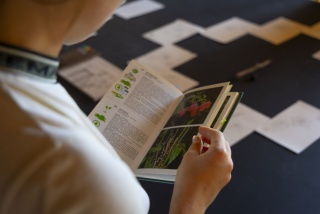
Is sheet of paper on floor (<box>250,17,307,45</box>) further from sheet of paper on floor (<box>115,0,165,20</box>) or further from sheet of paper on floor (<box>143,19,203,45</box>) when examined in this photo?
sheet of paper on floor (<box>115,0,165,20</box>)

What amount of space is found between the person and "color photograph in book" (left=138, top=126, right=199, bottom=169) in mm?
313

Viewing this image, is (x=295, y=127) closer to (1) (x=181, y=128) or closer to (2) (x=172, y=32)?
(1) (x=181, y=128)

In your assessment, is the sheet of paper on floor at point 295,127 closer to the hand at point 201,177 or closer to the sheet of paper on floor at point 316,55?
the sheet of paper on floor at point 316,55

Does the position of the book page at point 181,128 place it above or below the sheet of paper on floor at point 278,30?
above

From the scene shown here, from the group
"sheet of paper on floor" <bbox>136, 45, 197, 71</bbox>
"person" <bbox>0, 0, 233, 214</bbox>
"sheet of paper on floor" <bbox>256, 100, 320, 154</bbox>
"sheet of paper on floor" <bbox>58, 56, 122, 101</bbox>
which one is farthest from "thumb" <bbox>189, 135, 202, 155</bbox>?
"sheet of paper on floor" <bbox>136, 45, 197, 71</bbox>

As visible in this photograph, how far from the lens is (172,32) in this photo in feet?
6.36

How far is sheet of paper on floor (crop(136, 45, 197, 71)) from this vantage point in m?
1.69

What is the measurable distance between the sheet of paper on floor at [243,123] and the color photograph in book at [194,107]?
33cm

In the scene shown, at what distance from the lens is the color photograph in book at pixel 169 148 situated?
2.81 feet

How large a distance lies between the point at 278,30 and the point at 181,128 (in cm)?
114

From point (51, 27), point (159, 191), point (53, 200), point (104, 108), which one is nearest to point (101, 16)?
point (51, 27)

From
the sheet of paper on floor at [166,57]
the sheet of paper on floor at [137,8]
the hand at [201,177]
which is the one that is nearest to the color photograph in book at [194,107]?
the hand at [201,177]

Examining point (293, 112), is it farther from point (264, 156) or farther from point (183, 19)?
point (183, 19)

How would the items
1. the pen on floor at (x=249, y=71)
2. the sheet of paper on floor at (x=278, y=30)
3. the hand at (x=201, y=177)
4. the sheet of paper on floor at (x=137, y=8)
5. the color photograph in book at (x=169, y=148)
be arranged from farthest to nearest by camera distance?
the sheet of paper on floor at (x=137, y=8)
the sheet of paper on floor at (x=278, y=30)
the pen on floor at (x=249, y=71)
the color photograph in book at (x=169, y=148)
the hand at (x=201, y=177)
